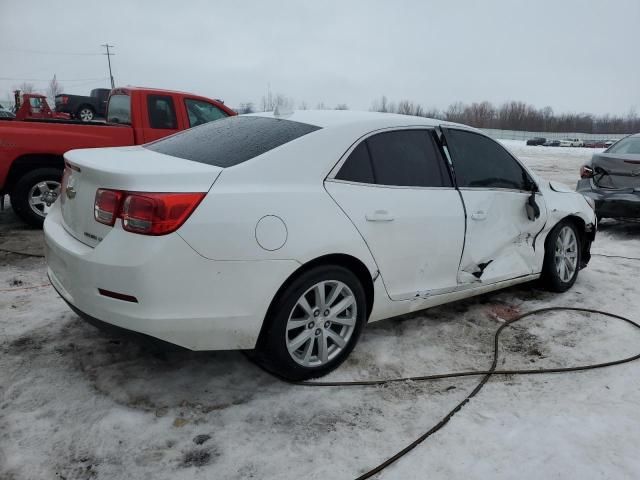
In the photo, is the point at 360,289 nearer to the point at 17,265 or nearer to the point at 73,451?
the point at 73,451

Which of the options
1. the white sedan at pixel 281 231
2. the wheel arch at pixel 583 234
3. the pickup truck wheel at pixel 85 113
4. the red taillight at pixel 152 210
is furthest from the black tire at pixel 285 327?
the pickup truck wheel at pixel 85 113

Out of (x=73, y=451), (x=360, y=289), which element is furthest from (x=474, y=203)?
(x=73, y=451)

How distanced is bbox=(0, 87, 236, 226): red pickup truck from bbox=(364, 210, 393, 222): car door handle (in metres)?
4.61

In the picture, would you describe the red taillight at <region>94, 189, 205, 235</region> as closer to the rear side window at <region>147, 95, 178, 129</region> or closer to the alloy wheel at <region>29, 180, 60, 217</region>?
the alloy wheel at <region>29, 180, 60, 217</region>

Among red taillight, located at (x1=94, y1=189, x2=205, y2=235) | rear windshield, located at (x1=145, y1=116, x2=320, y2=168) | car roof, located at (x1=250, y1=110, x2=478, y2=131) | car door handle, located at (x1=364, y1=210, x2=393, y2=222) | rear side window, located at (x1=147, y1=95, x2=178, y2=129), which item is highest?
rear side window, located at (x1=147, y1=95, x2=178, y2=129)

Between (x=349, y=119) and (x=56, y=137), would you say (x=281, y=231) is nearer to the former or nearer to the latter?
(x=349, y=119)

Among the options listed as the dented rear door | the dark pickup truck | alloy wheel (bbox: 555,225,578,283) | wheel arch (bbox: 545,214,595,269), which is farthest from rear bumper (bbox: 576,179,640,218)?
the dark pickup truck

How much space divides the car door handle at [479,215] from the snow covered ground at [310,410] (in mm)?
813

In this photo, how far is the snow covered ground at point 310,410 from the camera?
2256 mm

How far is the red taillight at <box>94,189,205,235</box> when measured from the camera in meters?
2.36

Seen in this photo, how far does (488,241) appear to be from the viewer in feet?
12.4

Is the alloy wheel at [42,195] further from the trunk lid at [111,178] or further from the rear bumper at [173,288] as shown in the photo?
the rear bumper at [173,288]

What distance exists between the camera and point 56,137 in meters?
6.10

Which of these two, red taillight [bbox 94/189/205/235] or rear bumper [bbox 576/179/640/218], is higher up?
red taillight [bbox 94/189/205/235]
